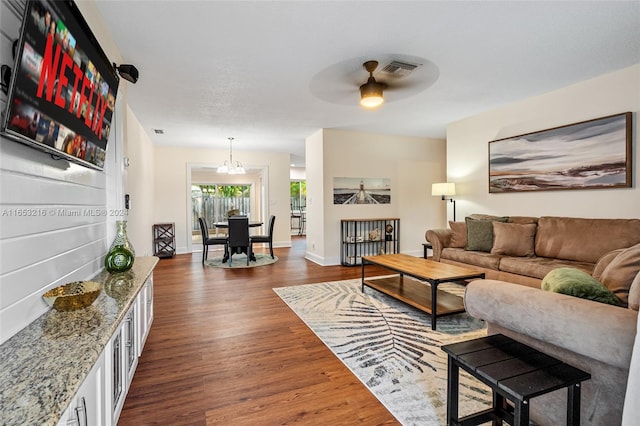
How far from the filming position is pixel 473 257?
3963 millimetres

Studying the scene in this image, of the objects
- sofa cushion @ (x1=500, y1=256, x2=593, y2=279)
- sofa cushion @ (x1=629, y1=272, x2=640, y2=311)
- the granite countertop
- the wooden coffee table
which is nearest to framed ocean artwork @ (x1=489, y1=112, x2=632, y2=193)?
sofa cushion @ (x1=500, y1=256, x2=593, y2=279)

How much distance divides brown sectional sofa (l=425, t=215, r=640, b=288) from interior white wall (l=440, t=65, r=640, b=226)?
0.26 metres

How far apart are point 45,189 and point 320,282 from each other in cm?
352

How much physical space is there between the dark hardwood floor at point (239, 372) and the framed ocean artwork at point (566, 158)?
3.57m

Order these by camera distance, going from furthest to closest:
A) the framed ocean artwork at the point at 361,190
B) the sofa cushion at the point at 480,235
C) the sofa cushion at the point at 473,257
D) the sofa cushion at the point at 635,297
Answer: the framed ocean artwork at the point at 361,190
the sofa cushion at the point at 480,235
the sofa cushion at the point at 473,257
the sofa cushion at the point at 635,297

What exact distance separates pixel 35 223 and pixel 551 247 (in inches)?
179

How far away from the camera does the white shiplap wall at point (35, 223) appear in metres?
1.17

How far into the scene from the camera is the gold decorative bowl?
4.63ft

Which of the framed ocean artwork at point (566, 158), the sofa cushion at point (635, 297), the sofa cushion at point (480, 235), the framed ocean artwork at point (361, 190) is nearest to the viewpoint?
the sofa cushion at point (635, 297)

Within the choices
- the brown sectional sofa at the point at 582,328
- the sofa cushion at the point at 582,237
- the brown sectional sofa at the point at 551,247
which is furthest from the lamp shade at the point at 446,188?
the brown sectional sofa at the point at 582,328

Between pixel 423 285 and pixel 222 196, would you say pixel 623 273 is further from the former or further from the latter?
pixel 222 196

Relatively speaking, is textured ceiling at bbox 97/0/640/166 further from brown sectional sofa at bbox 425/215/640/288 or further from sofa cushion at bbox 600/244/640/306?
sofa cushion at bbox 600/244/640/306

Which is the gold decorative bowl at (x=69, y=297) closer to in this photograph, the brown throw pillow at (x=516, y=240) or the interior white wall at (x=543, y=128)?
the brown throw pillow at (x=516, y=240)

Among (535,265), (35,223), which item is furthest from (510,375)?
(535,265)
